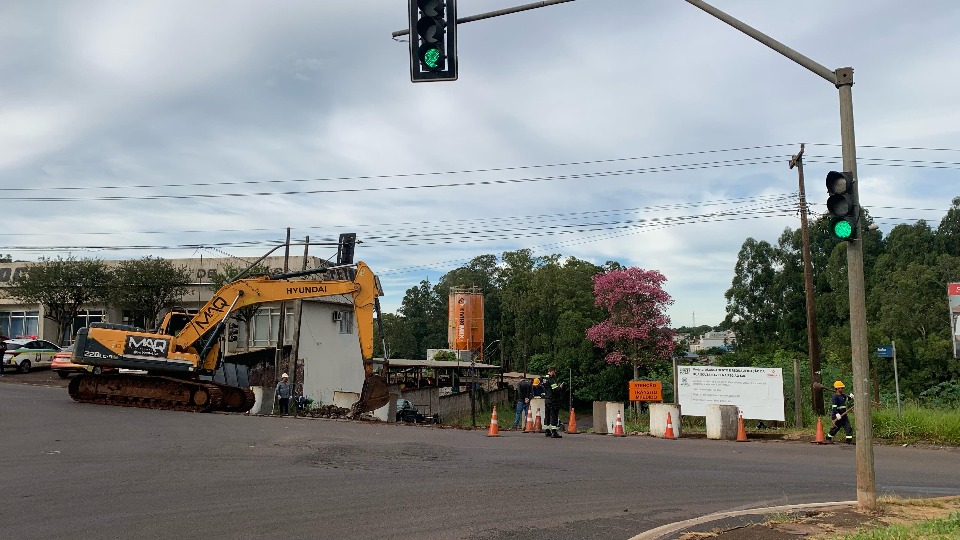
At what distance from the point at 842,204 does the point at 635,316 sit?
106 ft

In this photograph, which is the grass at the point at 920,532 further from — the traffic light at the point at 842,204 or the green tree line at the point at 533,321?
the green tree line at the point at 533,321

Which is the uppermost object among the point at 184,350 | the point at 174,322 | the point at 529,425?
the point at 174,322

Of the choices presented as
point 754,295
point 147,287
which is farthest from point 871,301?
point 147,287

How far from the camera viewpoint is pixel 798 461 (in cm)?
1491

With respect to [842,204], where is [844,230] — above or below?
below

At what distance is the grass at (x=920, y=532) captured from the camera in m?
6.80

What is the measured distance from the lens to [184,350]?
24.2 metres

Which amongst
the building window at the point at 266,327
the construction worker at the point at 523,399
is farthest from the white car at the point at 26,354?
the construction worker at the point at 523,399

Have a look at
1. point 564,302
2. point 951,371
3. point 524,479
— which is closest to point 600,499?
point 524,479

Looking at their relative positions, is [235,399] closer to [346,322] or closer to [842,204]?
[842,204]

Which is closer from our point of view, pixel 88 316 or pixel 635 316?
pixel 635 316

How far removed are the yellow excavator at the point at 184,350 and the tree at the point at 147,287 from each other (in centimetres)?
2028

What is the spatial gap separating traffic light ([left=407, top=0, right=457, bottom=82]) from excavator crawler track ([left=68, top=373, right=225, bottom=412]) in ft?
59.2

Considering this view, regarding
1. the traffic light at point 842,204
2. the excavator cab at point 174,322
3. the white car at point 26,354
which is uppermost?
the traffic light at point 842,204
